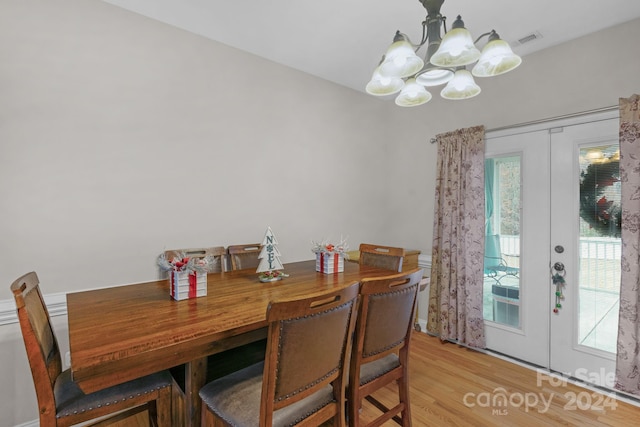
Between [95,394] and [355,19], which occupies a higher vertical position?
[355,19]

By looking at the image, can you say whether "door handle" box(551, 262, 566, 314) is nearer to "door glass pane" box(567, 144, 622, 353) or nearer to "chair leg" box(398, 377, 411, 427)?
"door glass pane" box(567, 144, 622, 353)

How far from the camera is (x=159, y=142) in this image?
2393mm

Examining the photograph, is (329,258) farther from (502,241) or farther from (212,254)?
(502,241)

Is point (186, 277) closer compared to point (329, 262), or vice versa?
point (186, 277)

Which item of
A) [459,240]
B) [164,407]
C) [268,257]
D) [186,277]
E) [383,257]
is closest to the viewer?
[164,407]

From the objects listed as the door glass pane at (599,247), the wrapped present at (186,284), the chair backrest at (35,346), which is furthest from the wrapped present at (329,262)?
the door glass pane at (599,247)

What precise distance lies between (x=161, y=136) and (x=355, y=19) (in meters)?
1.76

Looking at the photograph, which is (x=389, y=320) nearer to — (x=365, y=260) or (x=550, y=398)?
(x=365, y=260)

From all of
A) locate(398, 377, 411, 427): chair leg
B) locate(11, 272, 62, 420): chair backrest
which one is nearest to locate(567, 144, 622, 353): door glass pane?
locate(398, 377, 411, 427): chair leg

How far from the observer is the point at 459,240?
3.08m

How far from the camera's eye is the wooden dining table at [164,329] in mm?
1032

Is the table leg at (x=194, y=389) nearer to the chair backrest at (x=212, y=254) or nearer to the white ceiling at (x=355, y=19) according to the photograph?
the chair backrest at (x=212, y=254)

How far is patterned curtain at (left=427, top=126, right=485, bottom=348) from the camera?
9.77 ft

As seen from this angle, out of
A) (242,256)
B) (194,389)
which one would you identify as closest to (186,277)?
(194,389)
